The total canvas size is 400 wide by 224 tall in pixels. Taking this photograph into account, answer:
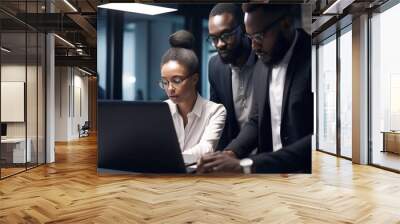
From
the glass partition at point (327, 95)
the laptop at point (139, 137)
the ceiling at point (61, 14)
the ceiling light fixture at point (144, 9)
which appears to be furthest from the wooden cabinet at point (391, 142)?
the ceiling light fixture at point (144, 9)

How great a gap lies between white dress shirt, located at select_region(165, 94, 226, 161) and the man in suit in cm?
16

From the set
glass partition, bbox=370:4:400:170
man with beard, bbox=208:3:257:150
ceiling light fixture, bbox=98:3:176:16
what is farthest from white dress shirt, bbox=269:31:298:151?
glass partition, bbox=370:4:400:170

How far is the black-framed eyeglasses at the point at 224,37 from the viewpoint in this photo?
16.5ft

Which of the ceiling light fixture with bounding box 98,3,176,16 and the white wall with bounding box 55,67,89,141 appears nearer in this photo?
the ceiling light fixture with bounding box 98,3,176,16

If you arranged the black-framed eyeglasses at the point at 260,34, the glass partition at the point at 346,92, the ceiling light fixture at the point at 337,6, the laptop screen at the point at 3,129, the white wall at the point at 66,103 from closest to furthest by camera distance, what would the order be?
1. the black-framed eyeglasses at the point at 260,34
2. the ceiling light fixture at the point at 337,6
3. the laptop screen at the point at 3,129
4. the glass partition at the point at 346,92
5. the white wall at the point at 66,103

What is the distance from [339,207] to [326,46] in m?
7.08

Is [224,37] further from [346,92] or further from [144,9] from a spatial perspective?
[346,92]

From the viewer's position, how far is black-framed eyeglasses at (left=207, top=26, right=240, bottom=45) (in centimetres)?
502

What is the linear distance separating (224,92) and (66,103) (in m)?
12.0

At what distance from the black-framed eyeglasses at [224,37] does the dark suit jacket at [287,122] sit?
48cm

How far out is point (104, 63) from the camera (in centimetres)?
519

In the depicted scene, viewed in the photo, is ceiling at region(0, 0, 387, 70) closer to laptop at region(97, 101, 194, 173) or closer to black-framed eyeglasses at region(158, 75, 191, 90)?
black-framed eyeglasses at region(158, 75, 191, 90)

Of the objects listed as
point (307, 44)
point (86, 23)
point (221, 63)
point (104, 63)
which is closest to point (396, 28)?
point (307, 44)

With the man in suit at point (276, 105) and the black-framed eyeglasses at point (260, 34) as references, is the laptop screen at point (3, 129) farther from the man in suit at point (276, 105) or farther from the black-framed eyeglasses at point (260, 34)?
the black-framed eyeglasses at point (260, 34)
